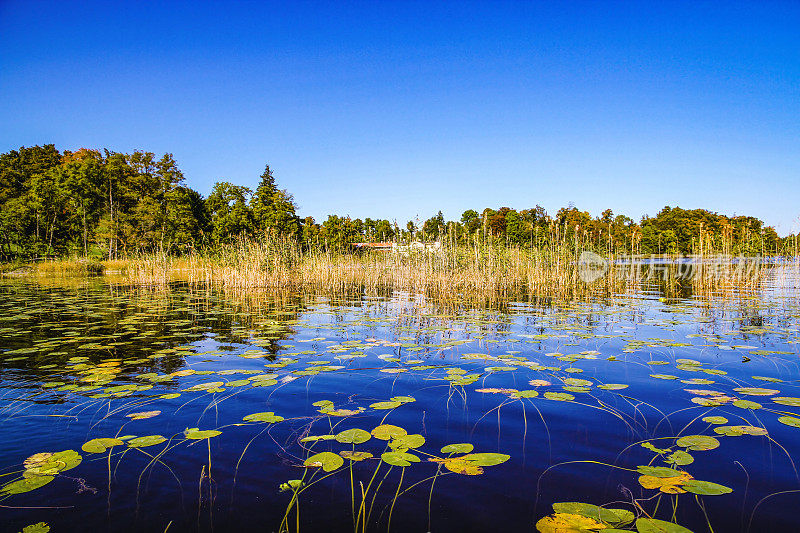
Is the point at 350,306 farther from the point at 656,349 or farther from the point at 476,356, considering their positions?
the point at 656,349

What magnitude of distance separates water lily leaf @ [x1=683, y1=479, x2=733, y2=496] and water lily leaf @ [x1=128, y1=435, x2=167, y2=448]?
3655 millimetres

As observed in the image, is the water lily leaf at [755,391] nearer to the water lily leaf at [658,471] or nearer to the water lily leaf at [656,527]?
the water lily leaf at [658,471]

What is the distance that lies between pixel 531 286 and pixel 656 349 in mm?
10143

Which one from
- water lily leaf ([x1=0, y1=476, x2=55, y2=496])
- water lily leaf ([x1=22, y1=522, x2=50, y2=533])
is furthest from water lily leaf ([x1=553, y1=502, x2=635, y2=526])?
water lily leaf ([x1=0, y1=476, x2=55, y2=496])

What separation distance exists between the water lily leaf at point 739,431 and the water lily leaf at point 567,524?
191cm

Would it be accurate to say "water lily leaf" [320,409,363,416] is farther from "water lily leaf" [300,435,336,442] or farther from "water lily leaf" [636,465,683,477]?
"water lily leaf" [636,465,683,477]

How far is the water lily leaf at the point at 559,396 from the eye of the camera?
12.8 feet

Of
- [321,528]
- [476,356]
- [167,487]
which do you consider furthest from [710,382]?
[167,487]

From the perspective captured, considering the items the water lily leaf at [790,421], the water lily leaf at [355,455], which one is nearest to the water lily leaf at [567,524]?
the water lily leaf at [355,455]

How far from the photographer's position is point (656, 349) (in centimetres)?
607

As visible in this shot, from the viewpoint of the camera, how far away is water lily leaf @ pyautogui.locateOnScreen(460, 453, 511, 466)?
2.70 m

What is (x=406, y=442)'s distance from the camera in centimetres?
307

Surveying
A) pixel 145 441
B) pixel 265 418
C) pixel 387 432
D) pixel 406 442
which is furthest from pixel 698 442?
pixel 145 441

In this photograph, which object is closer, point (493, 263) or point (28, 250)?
point (493, 263)
